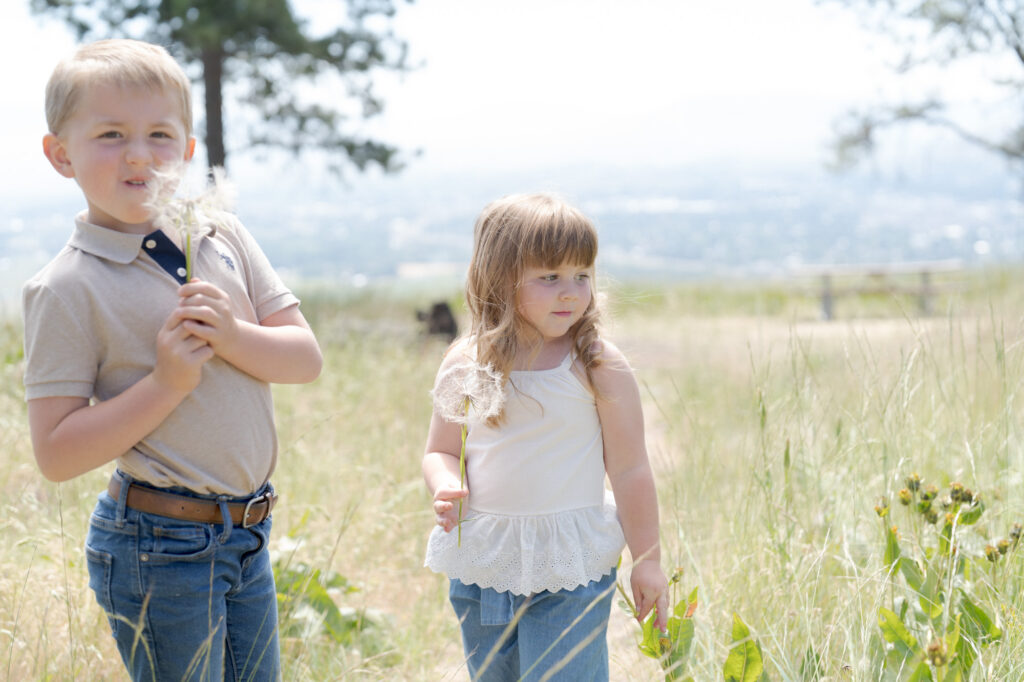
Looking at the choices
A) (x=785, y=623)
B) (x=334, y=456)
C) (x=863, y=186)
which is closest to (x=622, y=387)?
(x=785, y=623)

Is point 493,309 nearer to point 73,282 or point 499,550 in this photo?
point 499,550

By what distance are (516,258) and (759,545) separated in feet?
3.99

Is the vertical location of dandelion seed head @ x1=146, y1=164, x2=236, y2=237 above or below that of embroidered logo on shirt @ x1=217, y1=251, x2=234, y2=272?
above

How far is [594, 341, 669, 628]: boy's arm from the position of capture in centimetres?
188

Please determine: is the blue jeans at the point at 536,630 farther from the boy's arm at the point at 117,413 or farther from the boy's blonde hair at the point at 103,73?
the boy's blonde hair at the point at 103,73

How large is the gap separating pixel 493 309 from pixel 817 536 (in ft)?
4.72

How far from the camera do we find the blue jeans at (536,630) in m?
1.80

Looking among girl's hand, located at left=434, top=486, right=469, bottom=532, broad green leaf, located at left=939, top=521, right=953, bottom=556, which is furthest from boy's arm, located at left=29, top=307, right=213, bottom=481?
broad green leaf, located at left=939, top=521, right=953, bottom=556

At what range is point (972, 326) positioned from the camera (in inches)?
258

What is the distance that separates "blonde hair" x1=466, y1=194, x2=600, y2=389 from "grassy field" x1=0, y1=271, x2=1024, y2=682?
165 mm

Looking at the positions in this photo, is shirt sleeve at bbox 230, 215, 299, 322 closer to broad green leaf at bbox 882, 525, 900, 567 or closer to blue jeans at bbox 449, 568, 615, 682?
blue jeans at bbox 449, 568, 615, 682

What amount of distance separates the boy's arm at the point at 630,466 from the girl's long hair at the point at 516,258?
47 millimetres

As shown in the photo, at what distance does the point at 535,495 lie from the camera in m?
1.85

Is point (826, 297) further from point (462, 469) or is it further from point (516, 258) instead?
point (462, 469)
